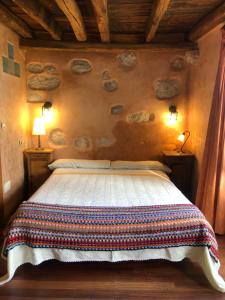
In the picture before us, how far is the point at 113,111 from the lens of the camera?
12.7 ft

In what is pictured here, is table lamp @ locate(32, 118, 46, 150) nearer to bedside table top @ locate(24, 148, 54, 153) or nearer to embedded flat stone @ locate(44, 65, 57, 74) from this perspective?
bedside table top @ locate(24, 148, 54, 153)

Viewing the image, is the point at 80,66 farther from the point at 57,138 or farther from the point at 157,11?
the point at 157,11

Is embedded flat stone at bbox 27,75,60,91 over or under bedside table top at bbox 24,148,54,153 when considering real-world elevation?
over

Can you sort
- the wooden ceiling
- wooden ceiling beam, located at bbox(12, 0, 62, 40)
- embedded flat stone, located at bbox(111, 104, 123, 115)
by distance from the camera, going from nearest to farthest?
wooden ceiling beam, located at bbox(12, 0, 62, 40) → the wooden ceiling → embedded flat stone, located at bbox(111, 104, 123, 115)

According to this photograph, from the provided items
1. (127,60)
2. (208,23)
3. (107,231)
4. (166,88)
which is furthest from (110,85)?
(107,231)

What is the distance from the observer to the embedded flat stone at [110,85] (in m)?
3.82

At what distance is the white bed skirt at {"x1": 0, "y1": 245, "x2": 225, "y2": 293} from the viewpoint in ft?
6.71

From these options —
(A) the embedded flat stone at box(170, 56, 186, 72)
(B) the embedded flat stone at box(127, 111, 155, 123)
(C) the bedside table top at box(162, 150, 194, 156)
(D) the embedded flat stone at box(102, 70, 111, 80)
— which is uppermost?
(A) the embedded flat stone at box(170, 56, 186, 72)

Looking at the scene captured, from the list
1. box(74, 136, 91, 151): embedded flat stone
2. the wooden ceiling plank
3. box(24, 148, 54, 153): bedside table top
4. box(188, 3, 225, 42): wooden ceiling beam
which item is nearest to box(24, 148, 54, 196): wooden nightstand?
box(24, 148, 54, 153): bedside table top

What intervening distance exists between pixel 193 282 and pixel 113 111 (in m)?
2.47

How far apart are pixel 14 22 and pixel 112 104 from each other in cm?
161

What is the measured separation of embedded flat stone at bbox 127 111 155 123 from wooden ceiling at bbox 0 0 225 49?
98 cm

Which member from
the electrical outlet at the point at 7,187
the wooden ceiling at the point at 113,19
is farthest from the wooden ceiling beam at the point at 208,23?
the electrical outlet at the point at 7,187

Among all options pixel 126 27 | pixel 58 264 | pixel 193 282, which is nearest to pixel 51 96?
pixel 126 27
